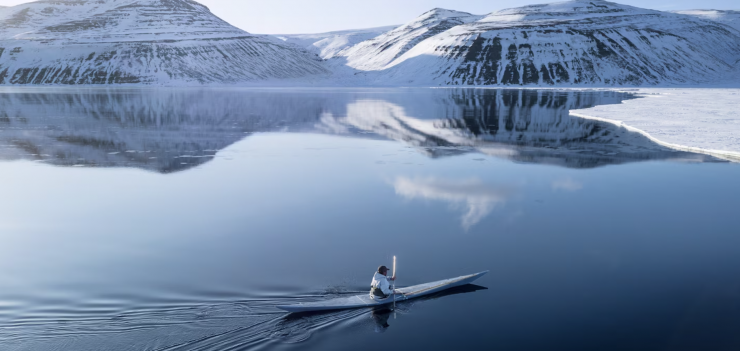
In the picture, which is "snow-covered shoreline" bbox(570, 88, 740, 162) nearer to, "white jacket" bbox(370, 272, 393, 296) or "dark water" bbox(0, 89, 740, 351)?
"dark water" bbox(0, 89, 740, 351)

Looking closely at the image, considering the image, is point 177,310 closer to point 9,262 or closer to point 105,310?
point 105,310

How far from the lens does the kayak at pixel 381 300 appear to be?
13117 millimetres

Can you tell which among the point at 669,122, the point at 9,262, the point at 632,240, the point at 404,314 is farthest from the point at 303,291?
the point at 669,122

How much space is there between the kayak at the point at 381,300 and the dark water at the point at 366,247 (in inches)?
9.5

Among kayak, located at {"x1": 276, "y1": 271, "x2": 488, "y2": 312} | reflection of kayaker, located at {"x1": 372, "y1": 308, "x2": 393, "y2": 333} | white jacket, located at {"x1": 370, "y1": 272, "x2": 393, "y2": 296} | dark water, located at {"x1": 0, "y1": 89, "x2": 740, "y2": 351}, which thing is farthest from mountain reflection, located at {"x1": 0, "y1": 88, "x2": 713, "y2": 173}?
reflection of kayaker, located at {"x1": 372, "y1": 308, "x2": 393, "y2": 333}

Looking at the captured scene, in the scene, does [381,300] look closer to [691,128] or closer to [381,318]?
[381,318]

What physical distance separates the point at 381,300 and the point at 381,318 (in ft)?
1.69

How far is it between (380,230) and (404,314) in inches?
244

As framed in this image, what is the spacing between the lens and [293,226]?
65.6 feet

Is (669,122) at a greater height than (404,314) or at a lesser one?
greater

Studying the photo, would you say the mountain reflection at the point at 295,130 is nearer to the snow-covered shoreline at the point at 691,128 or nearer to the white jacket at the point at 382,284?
the snow-covered shoreline at the point at 691,128

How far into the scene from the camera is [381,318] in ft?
43.4

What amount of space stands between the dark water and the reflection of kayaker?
0.06 metres

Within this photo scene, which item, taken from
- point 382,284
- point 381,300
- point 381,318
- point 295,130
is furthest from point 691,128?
point 381,318
